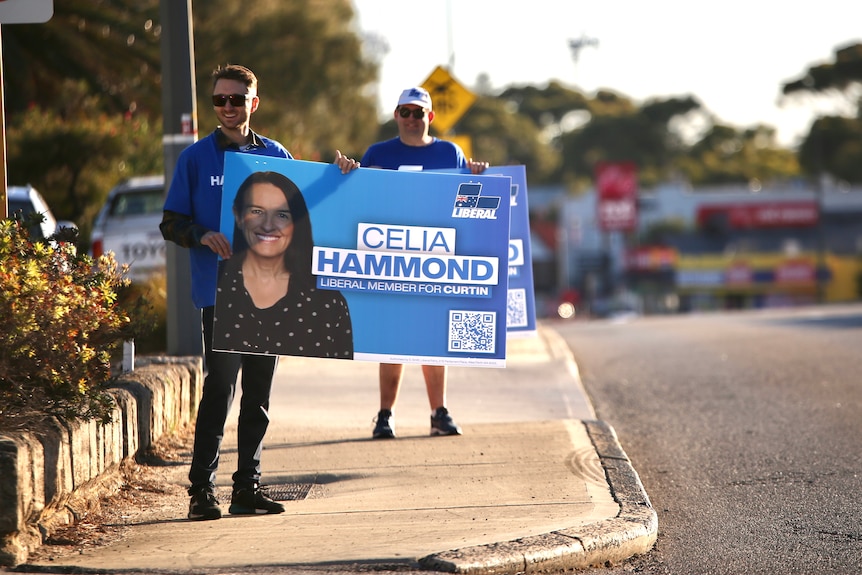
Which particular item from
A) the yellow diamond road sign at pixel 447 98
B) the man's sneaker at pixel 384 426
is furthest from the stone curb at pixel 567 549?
the yellow diamond road sign at pixel 447 98

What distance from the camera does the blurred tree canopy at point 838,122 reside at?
289 ft

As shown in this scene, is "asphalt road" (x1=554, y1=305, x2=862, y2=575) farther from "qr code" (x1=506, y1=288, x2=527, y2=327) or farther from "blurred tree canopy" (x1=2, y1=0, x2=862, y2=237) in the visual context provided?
"blurred tree canopy" (x1=2, y1=0, x2=862, y2=237)

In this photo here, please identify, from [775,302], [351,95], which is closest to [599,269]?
[775,302]

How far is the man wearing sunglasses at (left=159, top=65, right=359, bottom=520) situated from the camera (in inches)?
210

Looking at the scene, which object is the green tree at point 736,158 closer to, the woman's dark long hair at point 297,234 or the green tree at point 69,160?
the green tree at point 69,160

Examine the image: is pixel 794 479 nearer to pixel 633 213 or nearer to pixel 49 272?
pixel 49 272

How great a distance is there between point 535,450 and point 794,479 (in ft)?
4.37

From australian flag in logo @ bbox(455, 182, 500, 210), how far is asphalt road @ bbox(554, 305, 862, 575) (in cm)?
158

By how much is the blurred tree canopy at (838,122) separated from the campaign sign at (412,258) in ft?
281

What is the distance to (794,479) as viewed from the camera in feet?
21.0

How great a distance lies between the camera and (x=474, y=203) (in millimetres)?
6086

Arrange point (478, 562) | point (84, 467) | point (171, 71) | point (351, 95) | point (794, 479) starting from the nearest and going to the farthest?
point (478, 562), point (84, 467), point (794, 479), point (171, 71), point (351, 95)

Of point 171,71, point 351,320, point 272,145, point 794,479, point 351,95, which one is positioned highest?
point 351,95

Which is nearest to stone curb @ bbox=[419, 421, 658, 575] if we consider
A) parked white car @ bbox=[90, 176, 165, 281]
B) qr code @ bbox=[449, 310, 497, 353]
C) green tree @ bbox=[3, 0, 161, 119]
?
qr code @ bbox=[449, 310, 497, 353]
